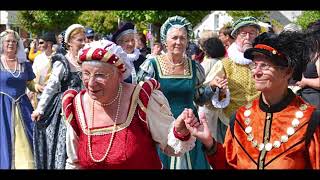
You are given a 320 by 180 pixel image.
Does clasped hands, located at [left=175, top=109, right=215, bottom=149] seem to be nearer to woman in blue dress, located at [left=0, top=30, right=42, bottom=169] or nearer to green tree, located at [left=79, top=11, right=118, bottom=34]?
woman in blue dress, located at [left=0, top=30, right=42, bottom=169]

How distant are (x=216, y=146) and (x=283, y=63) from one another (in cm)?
52

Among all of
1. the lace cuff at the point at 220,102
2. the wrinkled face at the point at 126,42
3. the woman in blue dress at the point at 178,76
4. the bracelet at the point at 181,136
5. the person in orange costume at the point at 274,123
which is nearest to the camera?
the person in orange costume at the point at 274,123

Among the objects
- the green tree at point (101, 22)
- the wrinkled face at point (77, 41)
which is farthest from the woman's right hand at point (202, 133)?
the green tree at point (101, 22)

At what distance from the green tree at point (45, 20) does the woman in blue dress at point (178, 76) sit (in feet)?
94.2

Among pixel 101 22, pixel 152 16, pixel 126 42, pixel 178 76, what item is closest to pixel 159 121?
pixel 178 76

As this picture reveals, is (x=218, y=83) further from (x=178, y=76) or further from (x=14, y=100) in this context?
(x=14, y=100)

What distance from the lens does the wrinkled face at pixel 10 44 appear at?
7.47m

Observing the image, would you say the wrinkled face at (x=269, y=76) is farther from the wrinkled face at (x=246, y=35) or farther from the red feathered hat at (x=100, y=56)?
the wrinkled face at (x=246, y=35)

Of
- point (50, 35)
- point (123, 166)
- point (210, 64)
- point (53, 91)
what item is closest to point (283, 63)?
point (123, 166)

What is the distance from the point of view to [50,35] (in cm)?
1124
